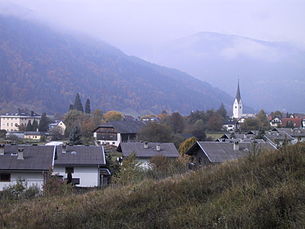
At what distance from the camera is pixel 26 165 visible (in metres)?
27.8

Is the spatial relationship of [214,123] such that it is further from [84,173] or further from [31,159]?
[31,159]

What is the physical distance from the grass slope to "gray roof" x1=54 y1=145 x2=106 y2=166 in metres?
26.2

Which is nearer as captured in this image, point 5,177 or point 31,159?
point 5,177

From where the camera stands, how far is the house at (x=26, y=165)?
1083 inches

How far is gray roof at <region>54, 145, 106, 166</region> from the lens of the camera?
32875mm

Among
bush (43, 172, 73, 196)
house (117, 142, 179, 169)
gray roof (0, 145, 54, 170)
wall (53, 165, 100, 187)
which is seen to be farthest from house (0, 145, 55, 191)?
house (117, 142, 179, 169)

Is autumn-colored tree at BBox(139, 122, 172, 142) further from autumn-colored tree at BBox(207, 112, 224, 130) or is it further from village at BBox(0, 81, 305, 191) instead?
autumn-colored tree at BBox(207, 112, 224, 130)

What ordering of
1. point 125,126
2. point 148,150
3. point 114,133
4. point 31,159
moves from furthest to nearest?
point 125,126 < point 114,133 < point 148,150 < point 31,159

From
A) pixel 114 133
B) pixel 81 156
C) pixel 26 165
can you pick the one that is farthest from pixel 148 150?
pixel 114 133

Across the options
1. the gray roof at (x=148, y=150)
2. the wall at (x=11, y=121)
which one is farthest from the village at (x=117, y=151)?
the wall at (x=11, y=121)

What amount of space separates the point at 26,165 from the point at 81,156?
6.58 m

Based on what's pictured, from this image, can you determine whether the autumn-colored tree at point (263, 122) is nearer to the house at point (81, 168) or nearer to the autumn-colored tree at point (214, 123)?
the autumn-colored tree at point (214, 123)

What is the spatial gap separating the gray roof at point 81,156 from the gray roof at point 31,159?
10.2ft

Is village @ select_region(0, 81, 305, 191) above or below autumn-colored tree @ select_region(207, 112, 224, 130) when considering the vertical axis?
below
